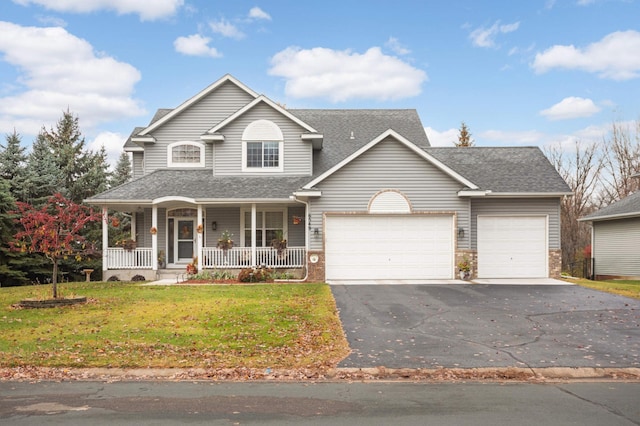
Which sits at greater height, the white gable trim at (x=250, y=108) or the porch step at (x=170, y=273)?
the white gable trim at (x=250, y=108)

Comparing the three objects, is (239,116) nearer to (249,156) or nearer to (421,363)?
(249,156)

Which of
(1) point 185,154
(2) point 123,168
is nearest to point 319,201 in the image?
(1) point 185,154

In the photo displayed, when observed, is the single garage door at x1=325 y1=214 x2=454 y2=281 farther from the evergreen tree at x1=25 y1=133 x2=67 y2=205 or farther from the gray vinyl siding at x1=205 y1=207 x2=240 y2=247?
the evergreen tree at x1=25 y1=133 x2=67 y2=205

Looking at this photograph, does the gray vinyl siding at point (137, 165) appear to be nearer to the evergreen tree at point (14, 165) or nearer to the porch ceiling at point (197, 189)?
the porch ceiling at point (197, 189)

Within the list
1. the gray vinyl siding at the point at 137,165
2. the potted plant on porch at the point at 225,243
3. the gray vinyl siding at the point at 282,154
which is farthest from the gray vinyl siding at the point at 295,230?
the gray vinyl siding at the point at 137,165

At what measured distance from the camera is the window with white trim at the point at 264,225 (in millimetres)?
22438

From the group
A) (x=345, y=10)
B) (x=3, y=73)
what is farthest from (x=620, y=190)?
(x=3, y=73)

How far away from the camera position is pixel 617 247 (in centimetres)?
2795

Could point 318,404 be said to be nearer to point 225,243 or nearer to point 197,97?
point 225,243

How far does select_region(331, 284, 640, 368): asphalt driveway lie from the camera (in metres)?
8.23

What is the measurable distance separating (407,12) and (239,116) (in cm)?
799

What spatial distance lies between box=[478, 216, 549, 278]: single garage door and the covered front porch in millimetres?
6988

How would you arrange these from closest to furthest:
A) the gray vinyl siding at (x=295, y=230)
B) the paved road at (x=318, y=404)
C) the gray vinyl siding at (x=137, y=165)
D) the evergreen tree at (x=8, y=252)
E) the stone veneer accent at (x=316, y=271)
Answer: the paved road at (x=318, y=404) < the stone veneer accent at (x=316, y=271) < the gray vinyl siding at (x=295, y=230) < the evergreen tree at (x=8, y=252) < the gray vinyl siding at (x=137, y=165)

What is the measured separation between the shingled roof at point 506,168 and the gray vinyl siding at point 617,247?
26.1 ft
